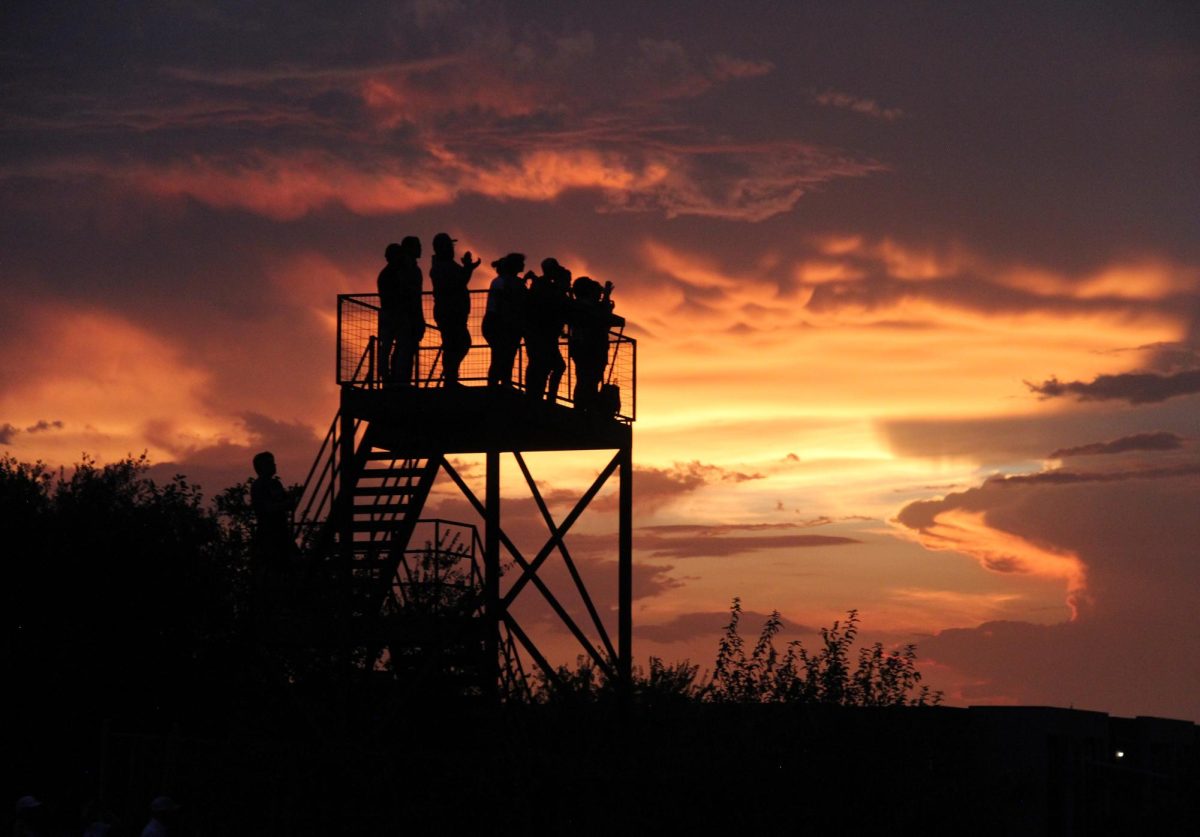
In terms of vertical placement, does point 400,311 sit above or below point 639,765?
above

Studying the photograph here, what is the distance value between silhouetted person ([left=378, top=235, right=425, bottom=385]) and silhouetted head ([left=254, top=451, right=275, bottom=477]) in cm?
264

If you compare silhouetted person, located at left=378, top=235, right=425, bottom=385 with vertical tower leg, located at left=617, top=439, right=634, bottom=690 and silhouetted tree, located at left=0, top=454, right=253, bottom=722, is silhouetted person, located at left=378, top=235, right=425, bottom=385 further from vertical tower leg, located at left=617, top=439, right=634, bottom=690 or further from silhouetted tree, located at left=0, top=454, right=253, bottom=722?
silhouetted tree, located at left=0, top=454, right=253, bottom=722

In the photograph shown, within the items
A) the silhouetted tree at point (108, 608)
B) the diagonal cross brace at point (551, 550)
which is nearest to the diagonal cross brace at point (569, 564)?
the diagonal cross brace at point (551, 550)

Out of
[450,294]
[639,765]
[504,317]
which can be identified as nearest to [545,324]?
[504,317]

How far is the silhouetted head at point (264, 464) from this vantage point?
2694 cm

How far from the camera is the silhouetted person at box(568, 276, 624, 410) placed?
2980 cm

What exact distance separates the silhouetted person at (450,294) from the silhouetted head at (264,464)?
3192 millimetres

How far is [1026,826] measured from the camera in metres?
28.5

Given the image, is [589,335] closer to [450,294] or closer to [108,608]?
[450,294]

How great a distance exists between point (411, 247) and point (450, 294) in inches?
36.6

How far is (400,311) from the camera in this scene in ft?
92.4

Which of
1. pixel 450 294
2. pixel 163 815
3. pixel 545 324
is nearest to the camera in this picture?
pixel 163 815

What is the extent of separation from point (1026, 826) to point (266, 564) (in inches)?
490

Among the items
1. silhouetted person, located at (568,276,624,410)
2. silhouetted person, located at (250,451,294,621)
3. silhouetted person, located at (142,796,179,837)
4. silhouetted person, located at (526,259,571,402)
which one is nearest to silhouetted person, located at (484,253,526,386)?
silhouetted person, located at (526,259,571,402)
